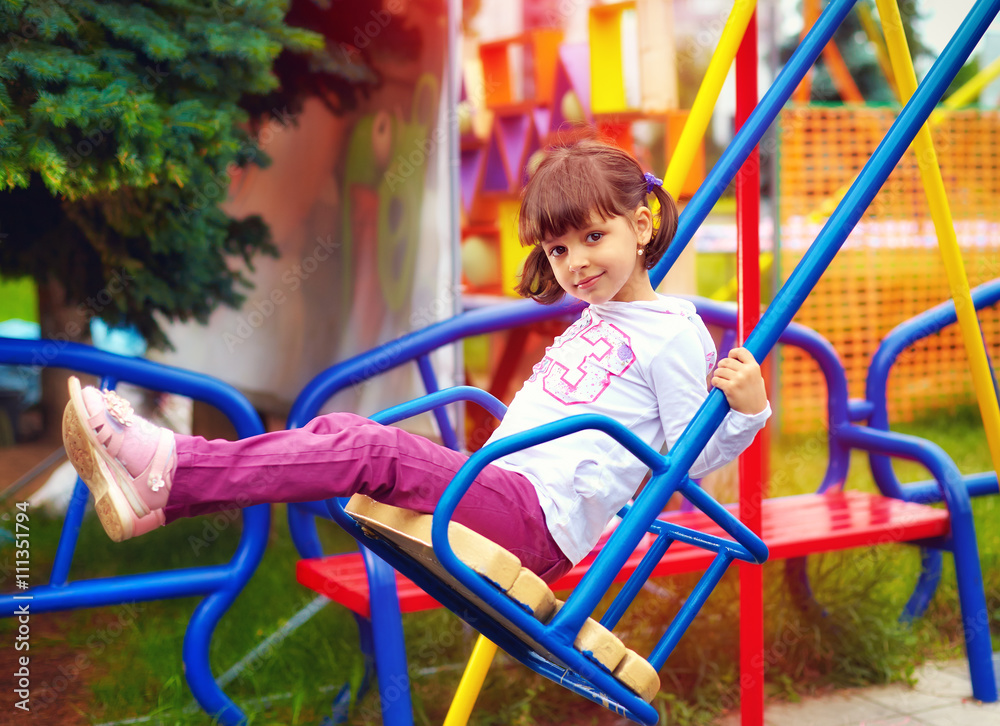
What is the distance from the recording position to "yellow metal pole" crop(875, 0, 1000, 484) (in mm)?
2045

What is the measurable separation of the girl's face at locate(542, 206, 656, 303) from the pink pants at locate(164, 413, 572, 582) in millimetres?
342

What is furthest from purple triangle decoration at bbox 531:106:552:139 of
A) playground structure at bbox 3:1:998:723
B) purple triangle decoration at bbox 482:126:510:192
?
playground structure at bbox 3:1:998:723

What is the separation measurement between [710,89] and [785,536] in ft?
3.92

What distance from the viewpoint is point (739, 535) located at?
1.65 metres

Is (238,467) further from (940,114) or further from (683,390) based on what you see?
(940,114)

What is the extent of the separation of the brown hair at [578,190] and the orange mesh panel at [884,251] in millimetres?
4601

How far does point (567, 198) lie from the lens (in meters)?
1.61

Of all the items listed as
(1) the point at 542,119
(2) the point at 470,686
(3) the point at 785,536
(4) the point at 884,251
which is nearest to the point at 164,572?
(2) the point at 470,686

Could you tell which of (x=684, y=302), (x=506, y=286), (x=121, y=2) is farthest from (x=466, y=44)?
(x=684, y=302)

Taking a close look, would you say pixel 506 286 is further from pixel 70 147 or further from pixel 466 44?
pixel 70 147

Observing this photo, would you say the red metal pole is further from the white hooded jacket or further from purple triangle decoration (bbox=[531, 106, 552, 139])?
purple triangle decoration (bbox=[531, 106, 552, 139])

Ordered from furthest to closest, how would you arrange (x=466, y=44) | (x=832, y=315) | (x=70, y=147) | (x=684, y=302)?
(x=832, y=315) < (x=466, y=44) < (x=70, y=147) < (x=684, y=302)

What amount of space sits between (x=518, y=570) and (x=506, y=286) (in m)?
2.64

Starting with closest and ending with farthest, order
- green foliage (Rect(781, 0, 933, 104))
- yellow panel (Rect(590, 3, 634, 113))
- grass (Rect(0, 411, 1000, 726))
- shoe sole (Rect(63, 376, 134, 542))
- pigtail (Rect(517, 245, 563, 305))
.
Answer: shoe sole (Rect(63, 376, 134, 542)) < pigtail (Rect(517, 245, 563, 305)) < grass (Rect(0, 411, 1000, 726)) < yellow panel (Rect(590, 3, 634, 113)) < green foliage (Rect(781, 0, 933, 104))
